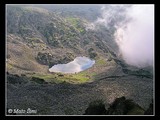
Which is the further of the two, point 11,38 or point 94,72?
point 94,72

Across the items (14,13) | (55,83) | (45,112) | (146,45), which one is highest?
(14,13)

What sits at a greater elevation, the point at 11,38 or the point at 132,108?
the point at 11,38

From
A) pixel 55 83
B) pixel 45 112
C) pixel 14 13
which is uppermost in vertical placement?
pixel 14 13

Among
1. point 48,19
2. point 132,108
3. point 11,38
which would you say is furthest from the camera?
point 48,19

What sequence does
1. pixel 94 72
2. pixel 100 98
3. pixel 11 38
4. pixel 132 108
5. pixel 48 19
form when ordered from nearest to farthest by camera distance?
1. pixel 132 108
2. pixel 100 98
3. pixel 11 38
4. pixel 94 72
5. pixel 48 19
